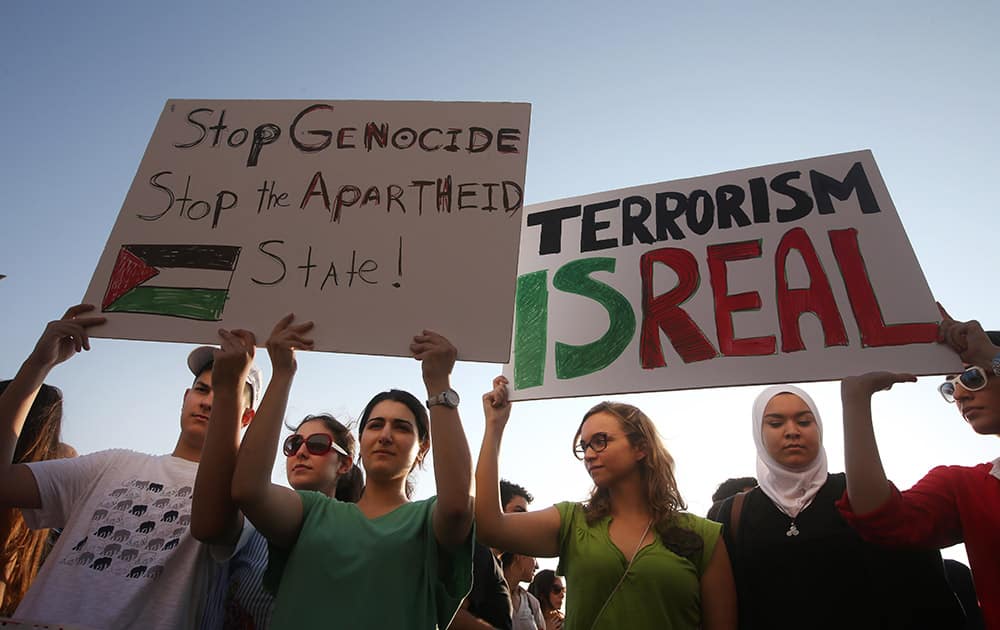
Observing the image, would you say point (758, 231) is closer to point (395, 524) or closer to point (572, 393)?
point (572, 393)

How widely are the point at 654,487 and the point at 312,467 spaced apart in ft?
5.15

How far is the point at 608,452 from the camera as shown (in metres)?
2.73

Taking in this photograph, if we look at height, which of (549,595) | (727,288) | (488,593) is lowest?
(549,595)

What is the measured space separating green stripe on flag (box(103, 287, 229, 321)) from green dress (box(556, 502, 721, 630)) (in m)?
1.63

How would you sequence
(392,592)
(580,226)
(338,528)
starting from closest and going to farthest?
(392,592)
(338,528)
(580,226)

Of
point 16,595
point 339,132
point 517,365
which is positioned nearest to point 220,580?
point 16,595

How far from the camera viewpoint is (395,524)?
7.31 feet

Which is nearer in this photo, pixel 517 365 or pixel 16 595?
pixel 16 595

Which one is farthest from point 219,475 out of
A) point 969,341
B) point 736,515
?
point 969,341

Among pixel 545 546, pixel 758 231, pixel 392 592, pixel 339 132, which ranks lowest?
pixel 392 592

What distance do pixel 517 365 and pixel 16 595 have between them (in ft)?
7.21

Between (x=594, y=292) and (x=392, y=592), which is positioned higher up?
(x=594, y=292)

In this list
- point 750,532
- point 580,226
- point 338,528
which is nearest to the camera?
point 338,528

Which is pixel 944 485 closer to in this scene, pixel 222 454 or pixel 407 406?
pixel 407 406
